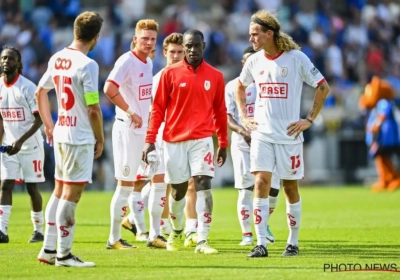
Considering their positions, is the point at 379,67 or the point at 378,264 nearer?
the point at 378,264

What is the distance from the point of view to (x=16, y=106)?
14.8m

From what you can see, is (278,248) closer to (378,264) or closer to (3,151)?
(378,264)

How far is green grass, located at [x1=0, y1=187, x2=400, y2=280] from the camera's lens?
34.2 feet

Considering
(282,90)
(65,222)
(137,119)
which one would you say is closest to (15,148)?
(137,119)

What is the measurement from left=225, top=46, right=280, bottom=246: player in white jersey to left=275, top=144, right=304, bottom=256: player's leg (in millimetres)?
1724

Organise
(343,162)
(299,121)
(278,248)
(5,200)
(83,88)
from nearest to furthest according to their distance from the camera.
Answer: (83,88) < (299,121) < (278,248) < (5,200) < (343,162)

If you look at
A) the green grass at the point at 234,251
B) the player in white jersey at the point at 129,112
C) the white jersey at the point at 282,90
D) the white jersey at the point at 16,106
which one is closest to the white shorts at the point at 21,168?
the white jersey at the point at 16,106

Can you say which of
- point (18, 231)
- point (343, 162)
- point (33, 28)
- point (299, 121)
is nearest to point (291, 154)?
point (299, 121)

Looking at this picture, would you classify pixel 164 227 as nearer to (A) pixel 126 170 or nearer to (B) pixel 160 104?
(A) pixel 126 170

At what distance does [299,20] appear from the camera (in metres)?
36.6

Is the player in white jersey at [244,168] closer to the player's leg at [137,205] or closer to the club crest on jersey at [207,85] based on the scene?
the player's leg at [137,205]

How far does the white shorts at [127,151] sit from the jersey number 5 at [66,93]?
2540mm

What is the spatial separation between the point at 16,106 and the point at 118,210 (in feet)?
9.05

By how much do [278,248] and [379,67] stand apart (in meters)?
23.1
